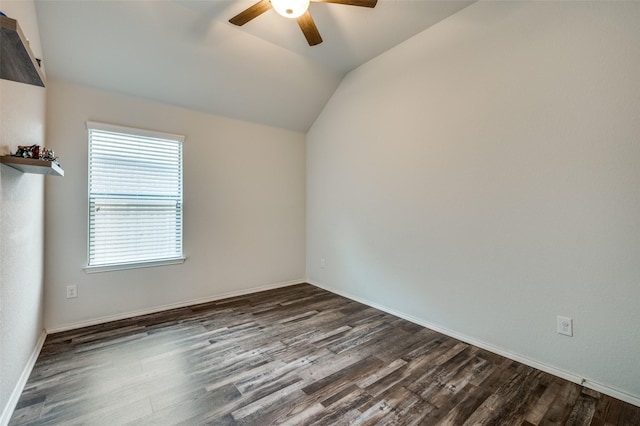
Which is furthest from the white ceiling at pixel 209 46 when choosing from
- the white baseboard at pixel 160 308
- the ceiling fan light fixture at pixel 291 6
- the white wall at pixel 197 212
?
the white baseboard at pixel 160 308

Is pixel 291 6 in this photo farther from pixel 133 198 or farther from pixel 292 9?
pixel 133 198

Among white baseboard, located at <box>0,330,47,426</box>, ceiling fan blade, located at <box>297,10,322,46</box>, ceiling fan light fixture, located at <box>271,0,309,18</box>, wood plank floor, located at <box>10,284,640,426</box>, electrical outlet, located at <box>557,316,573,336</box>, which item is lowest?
wood plank floor, located at <box>10,284,640,426</box>

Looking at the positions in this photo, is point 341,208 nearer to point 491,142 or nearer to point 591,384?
point 491,142

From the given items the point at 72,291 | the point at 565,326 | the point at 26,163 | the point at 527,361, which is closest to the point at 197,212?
the point at 72,291

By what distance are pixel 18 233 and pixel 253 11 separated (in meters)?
2.17

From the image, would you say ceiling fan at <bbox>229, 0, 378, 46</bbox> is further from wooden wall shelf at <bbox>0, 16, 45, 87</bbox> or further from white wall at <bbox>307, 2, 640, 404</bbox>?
wooden wall shelf at <bbox>0, 16, 45, 87</bbox>

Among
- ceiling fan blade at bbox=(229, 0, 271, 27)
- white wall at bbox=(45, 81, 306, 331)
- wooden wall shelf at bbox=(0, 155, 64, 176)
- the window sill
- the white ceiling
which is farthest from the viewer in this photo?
the window sill

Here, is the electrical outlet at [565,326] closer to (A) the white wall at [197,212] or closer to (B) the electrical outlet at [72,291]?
(A) the white wall at [197,212]

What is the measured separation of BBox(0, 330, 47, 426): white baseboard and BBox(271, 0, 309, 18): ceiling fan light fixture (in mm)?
2869

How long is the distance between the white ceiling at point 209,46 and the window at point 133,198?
511mm

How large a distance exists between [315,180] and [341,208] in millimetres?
726

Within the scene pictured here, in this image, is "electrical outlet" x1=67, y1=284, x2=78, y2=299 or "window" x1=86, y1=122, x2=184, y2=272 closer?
"electrical outlet" x1=67, y1=284, x2=78, y2=299

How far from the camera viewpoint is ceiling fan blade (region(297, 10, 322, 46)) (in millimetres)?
2098

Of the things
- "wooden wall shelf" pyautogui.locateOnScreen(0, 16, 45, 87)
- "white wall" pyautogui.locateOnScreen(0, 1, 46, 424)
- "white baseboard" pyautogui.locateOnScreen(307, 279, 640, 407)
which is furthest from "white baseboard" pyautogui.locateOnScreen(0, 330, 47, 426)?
"white baseboard" pyautogui.locateOnScreen(307, 279, 640, 407)
